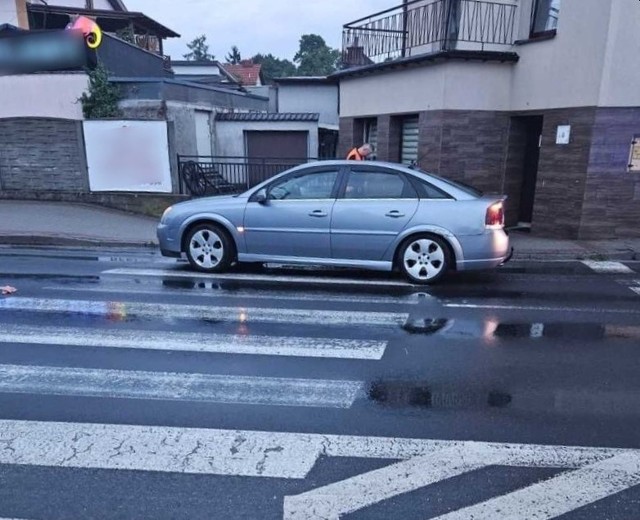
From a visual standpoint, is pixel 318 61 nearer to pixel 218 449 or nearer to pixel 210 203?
pixel 210 203

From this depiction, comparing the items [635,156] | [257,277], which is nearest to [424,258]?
[257,277]

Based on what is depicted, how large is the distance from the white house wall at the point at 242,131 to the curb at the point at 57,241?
8.59m

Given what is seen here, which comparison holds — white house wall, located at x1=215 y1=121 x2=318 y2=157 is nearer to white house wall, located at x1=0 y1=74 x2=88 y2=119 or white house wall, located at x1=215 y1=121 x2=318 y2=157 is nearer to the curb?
white house wall, located at x1=0 y1=74 x2=88 y2=119

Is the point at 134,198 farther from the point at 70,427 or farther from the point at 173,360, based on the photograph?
the point at 70,427

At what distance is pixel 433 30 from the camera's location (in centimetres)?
1280

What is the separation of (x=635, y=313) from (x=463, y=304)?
1.88 meters

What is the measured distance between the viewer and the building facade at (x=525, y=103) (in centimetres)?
1017

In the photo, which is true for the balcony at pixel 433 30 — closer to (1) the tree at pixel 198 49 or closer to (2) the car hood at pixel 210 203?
(2) the car hood at pixel 210 203

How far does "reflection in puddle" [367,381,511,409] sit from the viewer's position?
404 cm

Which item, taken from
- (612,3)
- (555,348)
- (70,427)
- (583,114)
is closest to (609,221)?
(583,114)

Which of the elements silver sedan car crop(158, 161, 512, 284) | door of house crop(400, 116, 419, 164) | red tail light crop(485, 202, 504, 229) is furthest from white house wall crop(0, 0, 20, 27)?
red tail light crop(485, 202, 504, 229)

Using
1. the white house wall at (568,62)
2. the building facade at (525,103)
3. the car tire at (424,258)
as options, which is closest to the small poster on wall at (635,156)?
the building facade at (525,103)

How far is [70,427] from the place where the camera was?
3678 millimetres

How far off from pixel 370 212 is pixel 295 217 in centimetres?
103
